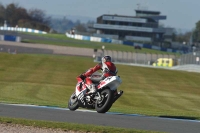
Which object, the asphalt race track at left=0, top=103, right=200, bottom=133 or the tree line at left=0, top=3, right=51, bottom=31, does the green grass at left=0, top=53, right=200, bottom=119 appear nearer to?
the asphalt race track at left=0, top=103, right=200, bottom=133

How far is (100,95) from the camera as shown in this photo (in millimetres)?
14266

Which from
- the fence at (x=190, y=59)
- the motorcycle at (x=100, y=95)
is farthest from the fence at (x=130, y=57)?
the motorcycle at (x=100, y=95)

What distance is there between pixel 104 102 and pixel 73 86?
68.6ft

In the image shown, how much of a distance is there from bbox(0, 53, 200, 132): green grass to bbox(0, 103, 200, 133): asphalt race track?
185 centimetres

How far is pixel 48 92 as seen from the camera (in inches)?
1155

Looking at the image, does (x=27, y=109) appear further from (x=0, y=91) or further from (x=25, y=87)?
(x=25, y=87)

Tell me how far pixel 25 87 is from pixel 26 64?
16867 mm

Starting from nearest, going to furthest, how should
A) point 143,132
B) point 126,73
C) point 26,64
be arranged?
point 143,132, point 26,64, point 126,73

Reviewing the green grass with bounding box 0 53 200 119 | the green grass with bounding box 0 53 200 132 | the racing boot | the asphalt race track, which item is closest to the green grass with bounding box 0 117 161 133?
the asphalt race track

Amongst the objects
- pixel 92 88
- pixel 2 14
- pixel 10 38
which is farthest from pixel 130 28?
pixel 92 88

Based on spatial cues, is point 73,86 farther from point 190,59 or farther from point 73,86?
point 190,59

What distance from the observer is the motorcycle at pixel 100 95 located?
13961 millimetres

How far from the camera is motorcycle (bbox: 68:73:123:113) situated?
14.0 metres

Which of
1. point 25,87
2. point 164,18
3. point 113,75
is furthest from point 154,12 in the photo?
point 113,75
